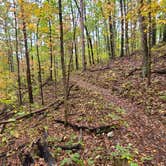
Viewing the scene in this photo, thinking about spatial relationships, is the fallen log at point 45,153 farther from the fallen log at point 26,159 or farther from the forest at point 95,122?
the fallen log at point 26,159

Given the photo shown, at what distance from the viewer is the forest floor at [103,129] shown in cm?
683

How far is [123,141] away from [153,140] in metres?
1.06

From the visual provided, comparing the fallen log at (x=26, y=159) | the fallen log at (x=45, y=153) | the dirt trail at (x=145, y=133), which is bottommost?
the fallen log at (x=26, y=159)

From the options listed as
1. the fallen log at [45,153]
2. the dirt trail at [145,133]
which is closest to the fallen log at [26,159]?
the fallen log at [45,153]

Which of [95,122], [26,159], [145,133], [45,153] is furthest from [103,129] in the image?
[26,159]

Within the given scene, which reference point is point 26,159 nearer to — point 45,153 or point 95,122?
point 45,153

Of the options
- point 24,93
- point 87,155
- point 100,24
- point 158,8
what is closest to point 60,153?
point 87,155

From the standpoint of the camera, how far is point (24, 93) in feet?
66.3

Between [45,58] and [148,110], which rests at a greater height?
[45,58]

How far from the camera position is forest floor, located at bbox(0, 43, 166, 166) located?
6828 millimetres

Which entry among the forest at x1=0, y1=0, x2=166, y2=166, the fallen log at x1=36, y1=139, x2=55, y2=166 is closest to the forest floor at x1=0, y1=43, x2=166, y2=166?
the forest at x1=0, y1=0, x2=166, y2=166

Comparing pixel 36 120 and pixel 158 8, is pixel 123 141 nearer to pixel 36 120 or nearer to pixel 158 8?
pixel 36 120

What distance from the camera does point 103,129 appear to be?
836 centimetres

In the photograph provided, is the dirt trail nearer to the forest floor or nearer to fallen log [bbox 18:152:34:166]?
the forest floor
